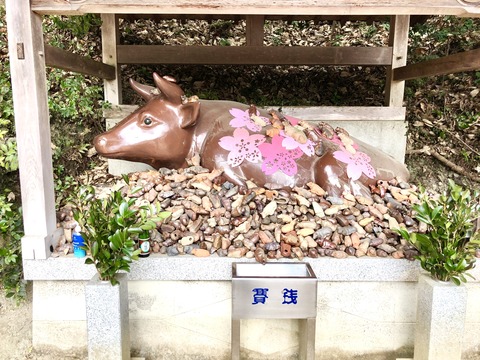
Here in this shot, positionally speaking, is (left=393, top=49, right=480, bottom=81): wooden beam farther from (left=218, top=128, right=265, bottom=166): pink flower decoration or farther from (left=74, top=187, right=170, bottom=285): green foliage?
(left=74, top=187, right=170, bottom=285): green foliage

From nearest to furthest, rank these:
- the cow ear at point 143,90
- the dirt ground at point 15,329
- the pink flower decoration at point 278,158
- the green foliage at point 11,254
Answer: the dirt ground at point 15,329
the green foliage at point 11,254
the pink flower decoration at point 278,158
the cow ear at point 143,90

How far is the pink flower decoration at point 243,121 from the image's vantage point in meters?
3.34

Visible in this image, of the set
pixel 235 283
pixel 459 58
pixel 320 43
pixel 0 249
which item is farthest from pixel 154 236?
pixel 320 43

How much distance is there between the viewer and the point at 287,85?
6.20 m

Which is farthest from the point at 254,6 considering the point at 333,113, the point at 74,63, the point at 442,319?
the point at 333,113

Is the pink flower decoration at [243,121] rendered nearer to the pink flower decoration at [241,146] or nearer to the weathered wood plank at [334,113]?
the pink flower decoration at [241,146]

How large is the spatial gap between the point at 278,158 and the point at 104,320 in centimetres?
171

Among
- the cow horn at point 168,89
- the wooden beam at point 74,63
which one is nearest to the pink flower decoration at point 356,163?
the cow horn at point 168,89

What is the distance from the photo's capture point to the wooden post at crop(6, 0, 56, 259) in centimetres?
246

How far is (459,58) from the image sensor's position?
3.45 m

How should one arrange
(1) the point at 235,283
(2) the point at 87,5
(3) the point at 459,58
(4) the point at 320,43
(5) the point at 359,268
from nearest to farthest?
1. (1) the point at 235,283
2. (2) the point at 87,5
3. (5) the point at 359,268
4. (3) the point at 459,58
5. (4) the point at 320,43

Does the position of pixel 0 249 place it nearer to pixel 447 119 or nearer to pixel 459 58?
pixel 459 58

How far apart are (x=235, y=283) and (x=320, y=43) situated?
5.73 m

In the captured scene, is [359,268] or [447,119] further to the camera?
[447,119]
